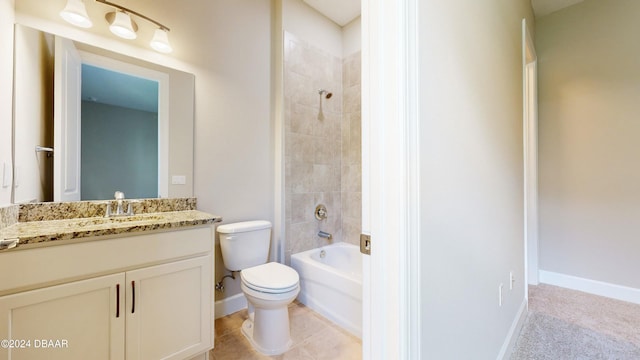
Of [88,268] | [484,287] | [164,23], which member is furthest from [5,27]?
[484,287]

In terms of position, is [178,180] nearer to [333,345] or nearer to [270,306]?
[270,306]

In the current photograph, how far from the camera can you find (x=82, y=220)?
1.37 m

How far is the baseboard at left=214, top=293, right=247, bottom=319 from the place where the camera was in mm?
1972

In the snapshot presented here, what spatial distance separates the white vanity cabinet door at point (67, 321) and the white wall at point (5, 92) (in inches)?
18.4

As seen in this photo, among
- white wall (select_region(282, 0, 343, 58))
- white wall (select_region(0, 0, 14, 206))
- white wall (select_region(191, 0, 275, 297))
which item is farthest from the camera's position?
white wall (select_region(282, 0, 343, 58))

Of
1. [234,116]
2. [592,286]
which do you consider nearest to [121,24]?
[234,116]

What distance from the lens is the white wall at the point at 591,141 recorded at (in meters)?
2.13

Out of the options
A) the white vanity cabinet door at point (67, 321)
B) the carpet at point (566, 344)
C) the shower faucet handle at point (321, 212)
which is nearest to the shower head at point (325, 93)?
the shower faucet handle at point (321, 212)

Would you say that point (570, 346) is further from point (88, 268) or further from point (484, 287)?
point (88, 268)

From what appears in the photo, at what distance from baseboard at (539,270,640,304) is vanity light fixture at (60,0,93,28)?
4170 mm

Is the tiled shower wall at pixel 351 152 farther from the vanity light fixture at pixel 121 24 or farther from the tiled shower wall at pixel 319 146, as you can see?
the vanity light fixture at pixel 121 24

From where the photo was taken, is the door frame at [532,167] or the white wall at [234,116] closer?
the white wall at [234,116]

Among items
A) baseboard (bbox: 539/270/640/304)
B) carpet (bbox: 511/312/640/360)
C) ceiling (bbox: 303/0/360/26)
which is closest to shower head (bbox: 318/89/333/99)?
ceiling (bbox: 303/0/360/26)

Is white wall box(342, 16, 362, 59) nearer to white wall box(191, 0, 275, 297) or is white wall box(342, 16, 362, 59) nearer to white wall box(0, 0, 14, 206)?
white wall box(191, 0, 275, 297)
